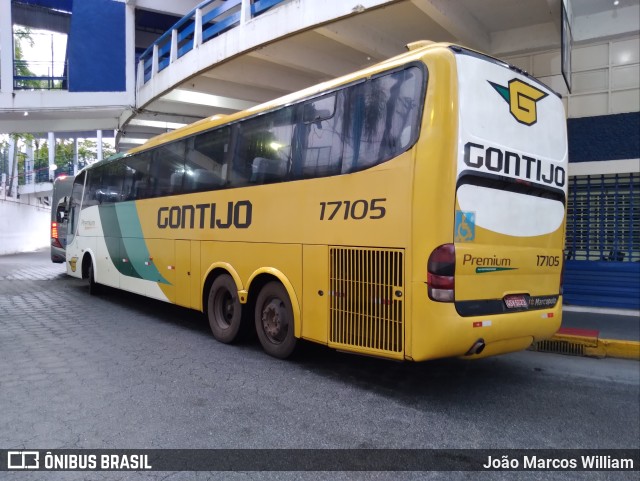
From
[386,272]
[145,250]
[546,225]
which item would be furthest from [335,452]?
[145,250]

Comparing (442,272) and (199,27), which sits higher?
(199,27)

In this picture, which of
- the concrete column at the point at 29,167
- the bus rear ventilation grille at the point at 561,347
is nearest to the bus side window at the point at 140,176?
the bus rear ventilation grille at the point at 561,347

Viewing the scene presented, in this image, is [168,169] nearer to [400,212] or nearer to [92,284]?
[92,284]

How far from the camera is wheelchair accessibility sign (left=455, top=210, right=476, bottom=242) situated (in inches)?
161

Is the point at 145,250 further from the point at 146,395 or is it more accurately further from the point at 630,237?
the point at 630,237

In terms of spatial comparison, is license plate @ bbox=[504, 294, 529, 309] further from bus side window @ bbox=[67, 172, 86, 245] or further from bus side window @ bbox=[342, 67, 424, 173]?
bus side window @ bbox=[67, 172, 86, 245]

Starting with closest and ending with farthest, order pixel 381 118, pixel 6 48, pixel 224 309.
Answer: pixel 381 118 → pixel 224 309 → pixel 6 48

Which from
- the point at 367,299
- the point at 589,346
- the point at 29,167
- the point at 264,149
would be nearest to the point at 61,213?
the point at 264,149

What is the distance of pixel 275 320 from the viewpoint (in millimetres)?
5695

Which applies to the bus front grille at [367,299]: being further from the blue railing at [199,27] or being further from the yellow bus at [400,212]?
the blue railing at [199,27]

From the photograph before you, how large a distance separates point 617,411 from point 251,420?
3336 mm

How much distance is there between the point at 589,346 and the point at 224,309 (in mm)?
4895

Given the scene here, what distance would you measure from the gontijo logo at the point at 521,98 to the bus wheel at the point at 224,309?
3870 millimetres

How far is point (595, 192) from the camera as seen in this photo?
332 inches
